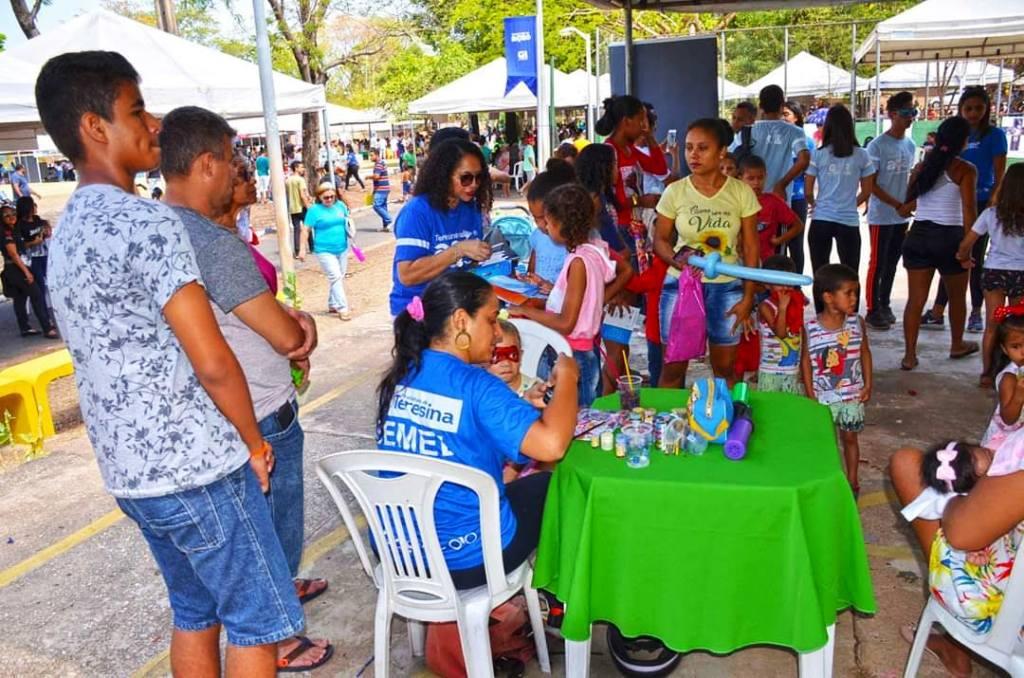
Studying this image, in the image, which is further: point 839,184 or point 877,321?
point 877,321

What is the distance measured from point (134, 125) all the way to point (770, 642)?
2.21 meters

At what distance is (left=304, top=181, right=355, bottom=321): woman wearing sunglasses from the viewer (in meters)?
9.07

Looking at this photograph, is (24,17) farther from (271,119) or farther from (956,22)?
(956,22)

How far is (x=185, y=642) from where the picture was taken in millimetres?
2336

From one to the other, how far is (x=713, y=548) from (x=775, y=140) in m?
6.09

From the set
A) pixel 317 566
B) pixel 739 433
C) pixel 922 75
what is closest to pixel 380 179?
pixel 317 566

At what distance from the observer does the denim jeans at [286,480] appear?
9.33 feet

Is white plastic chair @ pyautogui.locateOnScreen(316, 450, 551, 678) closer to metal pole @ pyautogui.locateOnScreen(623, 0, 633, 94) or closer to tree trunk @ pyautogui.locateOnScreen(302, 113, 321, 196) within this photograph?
metal pole @ pyautogui.locateOnScreen(623, 0, 633, 94)

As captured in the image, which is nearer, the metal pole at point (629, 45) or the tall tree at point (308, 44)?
the metal pole at point (629, 45)

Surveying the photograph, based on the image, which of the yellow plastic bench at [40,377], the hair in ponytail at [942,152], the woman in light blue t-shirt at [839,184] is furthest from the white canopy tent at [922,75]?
the yellow plastic bench at [40,377]

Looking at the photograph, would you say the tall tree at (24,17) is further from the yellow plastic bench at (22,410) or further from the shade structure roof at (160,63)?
the yellow plastic bench at (22,410)

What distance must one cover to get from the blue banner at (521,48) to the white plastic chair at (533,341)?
8.98 metres

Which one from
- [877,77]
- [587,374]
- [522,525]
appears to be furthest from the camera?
[877,77]

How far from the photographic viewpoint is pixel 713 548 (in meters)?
2.34
